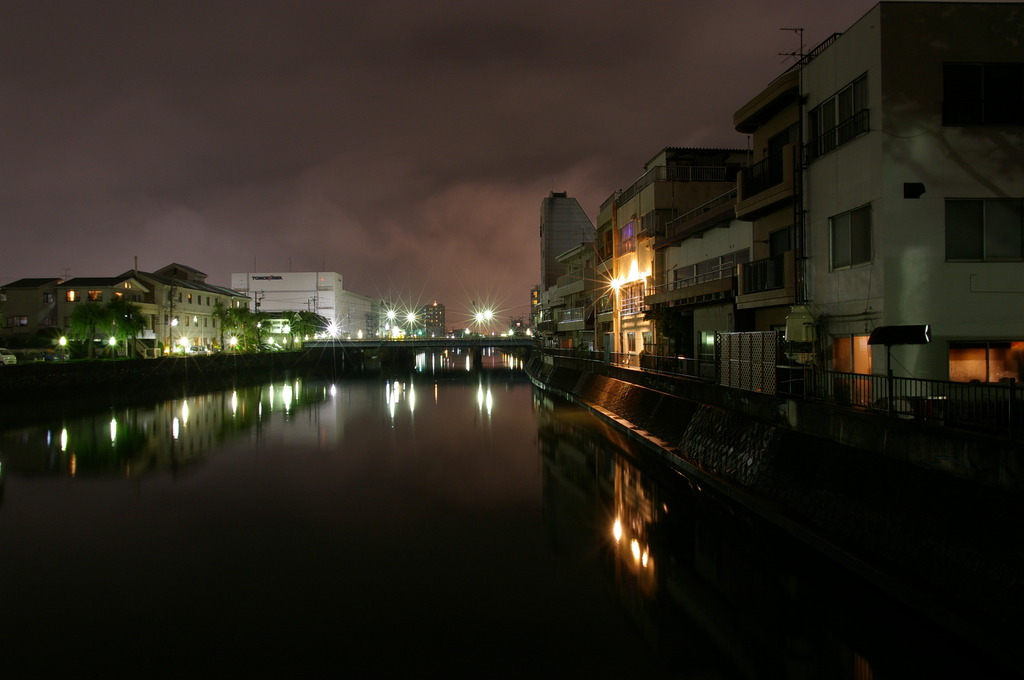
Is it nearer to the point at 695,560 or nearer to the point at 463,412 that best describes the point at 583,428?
the point at 463,412

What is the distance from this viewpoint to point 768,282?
19031mm

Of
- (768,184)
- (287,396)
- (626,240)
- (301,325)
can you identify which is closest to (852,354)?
(768,184)

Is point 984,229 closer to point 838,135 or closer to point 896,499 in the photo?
point 838,135

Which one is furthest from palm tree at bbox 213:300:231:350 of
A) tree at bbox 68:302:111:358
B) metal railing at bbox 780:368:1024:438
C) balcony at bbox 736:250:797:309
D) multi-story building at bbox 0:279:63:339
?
metal railing at bbox 780:368:1024:438

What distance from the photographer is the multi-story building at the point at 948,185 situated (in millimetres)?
13047

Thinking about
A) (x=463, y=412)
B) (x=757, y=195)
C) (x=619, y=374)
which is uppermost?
(x=757, y=195)

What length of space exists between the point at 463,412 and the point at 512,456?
1510 cm

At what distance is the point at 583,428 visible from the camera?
28.0 meters

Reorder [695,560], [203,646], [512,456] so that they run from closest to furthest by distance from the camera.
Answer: [203,646] < [695,560] < [512,456]

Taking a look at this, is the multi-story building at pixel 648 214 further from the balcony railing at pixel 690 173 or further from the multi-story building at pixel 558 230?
the multi-story building at pixel 558 230

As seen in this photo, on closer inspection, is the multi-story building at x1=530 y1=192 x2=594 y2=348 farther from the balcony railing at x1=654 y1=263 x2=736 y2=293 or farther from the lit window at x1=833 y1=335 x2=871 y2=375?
the lit window at x1=833 y1=335 x2=871 y2=375

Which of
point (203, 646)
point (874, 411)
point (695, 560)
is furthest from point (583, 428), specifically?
point (203, 646)

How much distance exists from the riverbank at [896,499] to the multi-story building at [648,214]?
18.0m

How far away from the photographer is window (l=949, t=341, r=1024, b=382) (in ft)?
43.0
